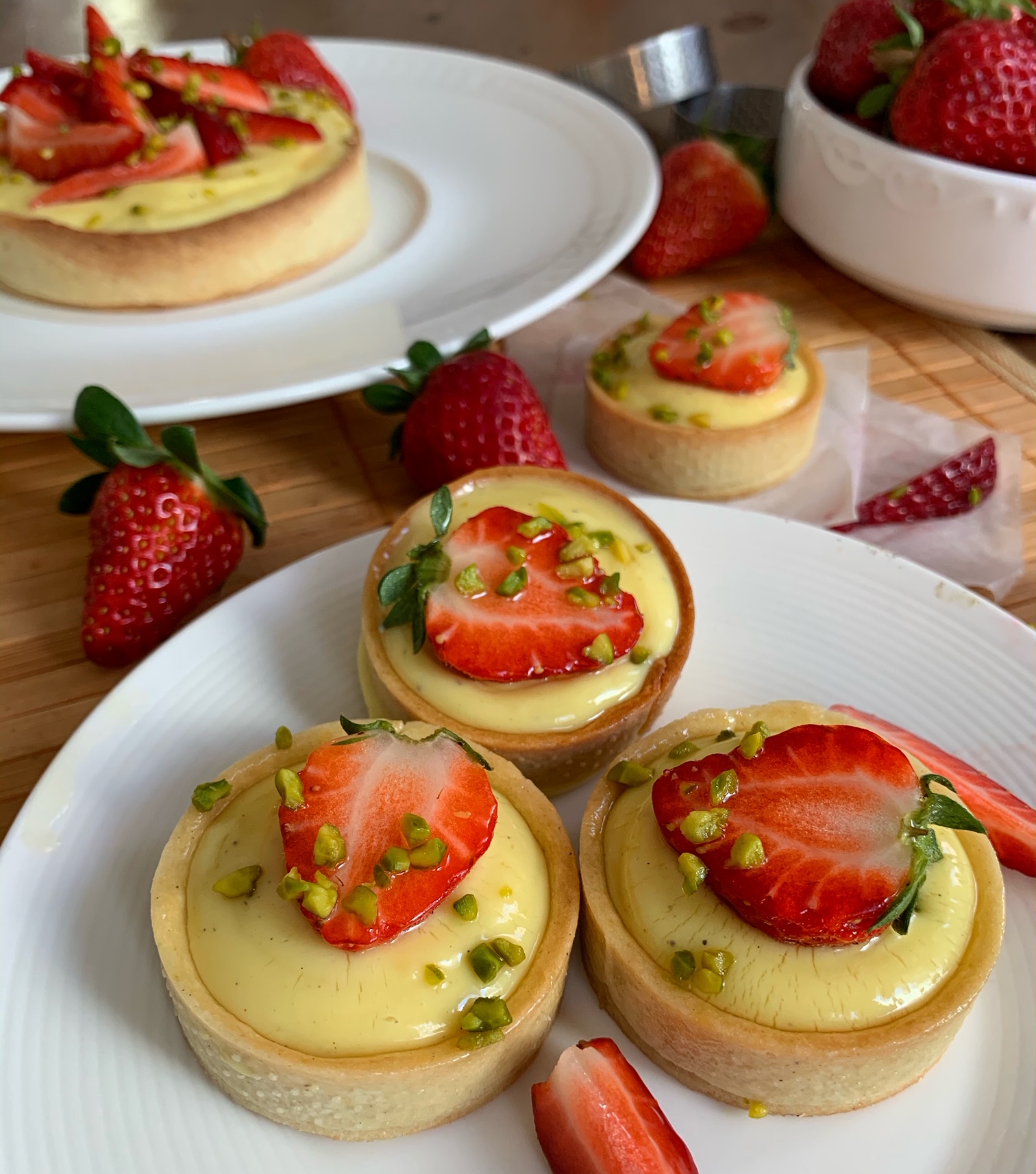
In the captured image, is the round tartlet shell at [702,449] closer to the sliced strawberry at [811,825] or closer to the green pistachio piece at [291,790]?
the sliced strawberry at [811,825]

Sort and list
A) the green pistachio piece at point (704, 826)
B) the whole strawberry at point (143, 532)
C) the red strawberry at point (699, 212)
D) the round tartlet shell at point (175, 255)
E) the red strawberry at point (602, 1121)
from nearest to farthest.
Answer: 1. the red strawberry at point (602, 1121)
2. the green pistachio piece at point (704, 826)
3. the whole strawberry at point (143, 532)
4. the round tartlet shell at point (175, 255)
5. the red strawberry at point (699, 212)

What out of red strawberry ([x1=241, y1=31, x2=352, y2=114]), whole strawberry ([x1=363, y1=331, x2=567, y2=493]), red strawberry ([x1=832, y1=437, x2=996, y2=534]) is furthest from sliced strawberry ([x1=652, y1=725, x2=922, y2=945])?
red strawberry ([x1=241, y1=31, x2=352, y2=114])

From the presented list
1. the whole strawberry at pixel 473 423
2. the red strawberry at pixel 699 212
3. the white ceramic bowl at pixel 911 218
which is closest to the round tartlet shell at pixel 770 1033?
the whole strawberry at pixel 473 423

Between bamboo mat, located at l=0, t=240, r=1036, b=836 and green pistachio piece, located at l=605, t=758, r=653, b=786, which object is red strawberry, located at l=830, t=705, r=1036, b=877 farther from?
bamboo mat, located at l=0, t=240, r=1036, b=836

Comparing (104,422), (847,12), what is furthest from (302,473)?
(847,12)

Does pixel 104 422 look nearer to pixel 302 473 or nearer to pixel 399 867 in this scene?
pixel 302 473

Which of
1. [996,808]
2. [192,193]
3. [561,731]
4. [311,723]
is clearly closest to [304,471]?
[192,193]
